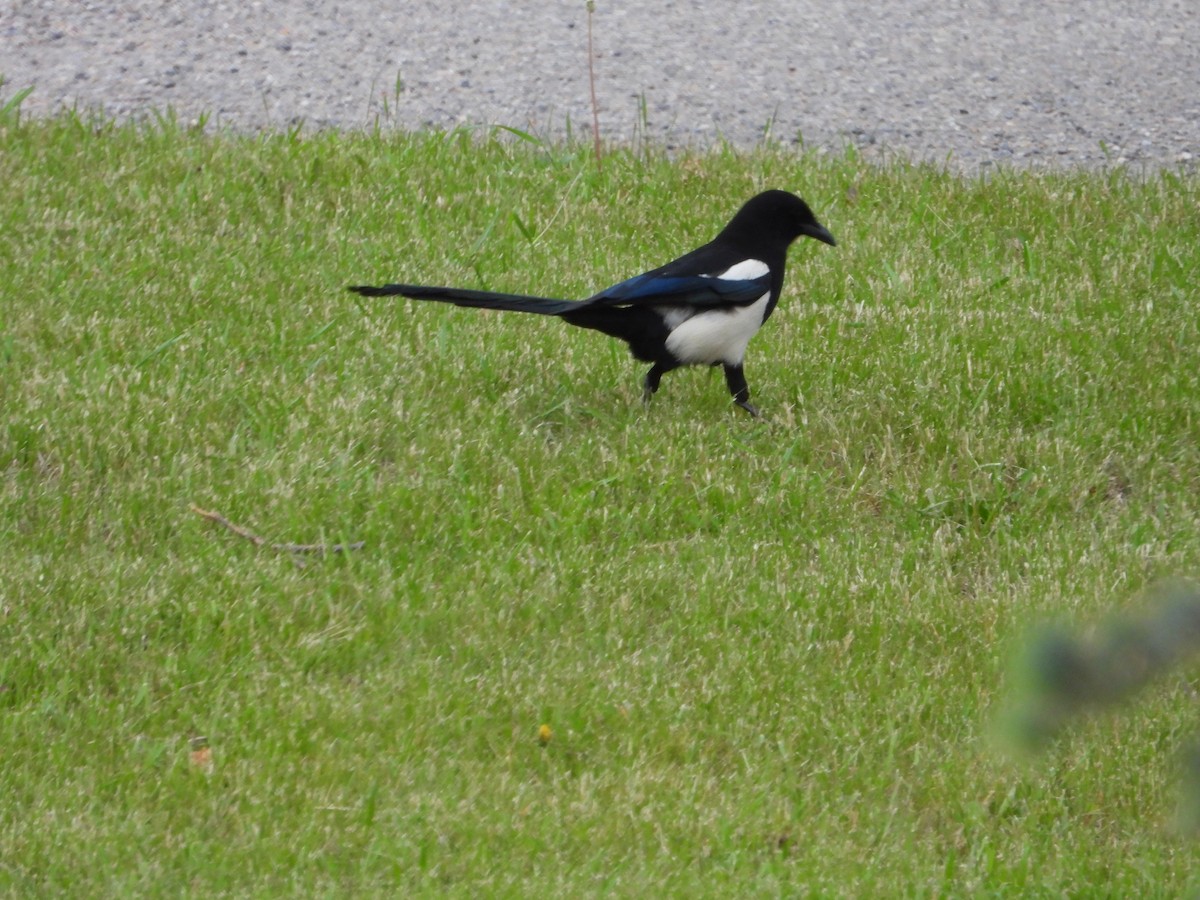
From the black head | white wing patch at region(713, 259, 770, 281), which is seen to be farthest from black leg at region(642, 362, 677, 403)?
the black head

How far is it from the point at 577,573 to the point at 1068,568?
146 cm

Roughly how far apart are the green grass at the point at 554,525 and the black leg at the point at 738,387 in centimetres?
7

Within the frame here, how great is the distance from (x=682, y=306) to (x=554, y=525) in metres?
1.04

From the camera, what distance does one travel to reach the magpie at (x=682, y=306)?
5219mm

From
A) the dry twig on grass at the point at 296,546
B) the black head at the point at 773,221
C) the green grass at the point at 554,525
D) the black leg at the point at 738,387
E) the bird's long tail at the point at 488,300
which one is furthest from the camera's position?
the black head at the point at 773,221

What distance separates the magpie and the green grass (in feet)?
0.82

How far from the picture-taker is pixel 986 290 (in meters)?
6.39

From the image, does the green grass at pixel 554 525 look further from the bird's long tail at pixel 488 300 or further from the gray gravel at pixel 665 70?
the gray gravel at pixel 665 70

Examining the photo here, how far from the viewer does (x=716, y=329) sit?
5285mm

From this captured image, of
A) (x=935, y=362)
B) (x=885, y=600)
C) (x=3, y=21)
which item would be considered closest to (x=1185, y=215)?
(x=935, y=362)

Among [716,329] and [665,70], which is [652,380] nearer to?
[716,329]

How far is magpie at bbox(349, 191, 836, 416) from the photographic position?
5219mm

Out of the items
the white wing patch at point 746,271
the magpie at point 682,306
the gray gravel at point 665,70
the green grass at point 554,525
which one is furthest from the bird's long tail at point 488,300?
the gray gravel at point 665,70

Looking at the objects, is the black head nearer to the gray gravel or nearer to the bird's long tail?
the bird's long tail
